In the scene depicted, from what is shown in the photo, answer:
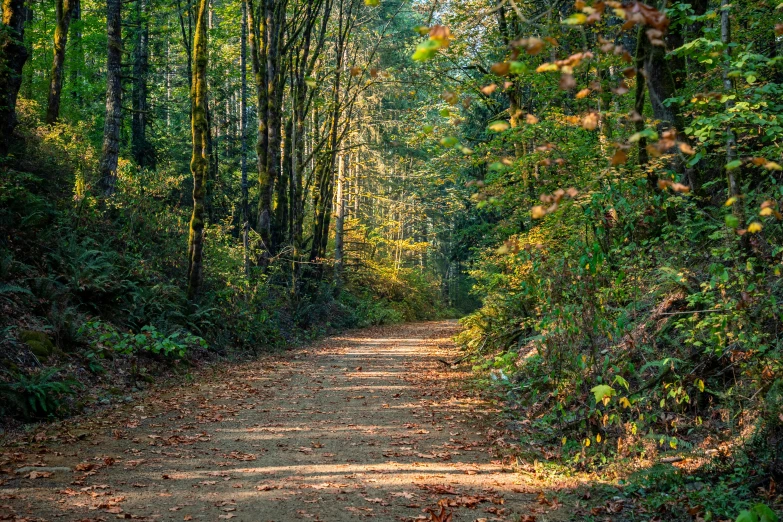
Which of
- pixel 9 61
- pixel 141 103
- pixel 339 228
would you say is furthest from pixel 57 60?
pixel 339 228

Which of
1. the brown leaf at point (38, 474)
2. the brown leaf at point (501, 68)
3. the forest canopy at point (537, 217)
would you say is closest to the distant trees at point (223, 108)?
the forest canopy at point (537, 217)

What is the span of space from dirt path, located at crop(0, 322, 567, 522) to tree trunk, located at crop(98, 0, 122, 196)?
6.94 metres

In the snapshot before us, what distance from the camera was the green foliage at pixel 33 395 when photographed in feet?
23.0

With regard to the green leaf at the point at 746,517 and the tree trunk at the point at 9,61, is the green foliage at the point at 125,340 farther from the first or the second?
the green leaf at the point at 746,517

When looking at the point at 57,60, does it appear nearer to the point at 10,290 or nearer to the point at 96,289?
the point at 96,289

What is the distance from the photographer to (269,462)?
634 cm

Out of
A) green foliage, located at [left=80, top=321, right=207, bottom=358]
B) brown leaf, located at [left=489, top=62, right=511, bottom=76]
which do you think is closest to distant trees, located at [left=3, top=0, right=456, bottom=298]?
green foliage, located at [left=80, top=321, right=207, bottom=358]

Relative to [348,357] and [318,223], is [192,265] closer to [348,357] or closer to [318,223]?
[348,357]

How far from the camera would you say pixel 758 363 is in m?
5.56

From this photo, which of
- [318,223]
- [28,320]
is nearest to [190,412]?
[28,320]

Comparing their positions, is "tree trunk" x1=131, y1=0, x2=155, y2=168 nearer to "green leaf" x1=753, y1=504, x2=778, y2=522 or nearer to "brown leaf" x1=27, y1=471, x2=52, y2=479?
"brown leaf" x1=27, y1=471, x2=52, y2=479

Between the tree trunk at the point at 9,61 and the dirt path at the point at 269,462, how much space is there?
6621 millimetres

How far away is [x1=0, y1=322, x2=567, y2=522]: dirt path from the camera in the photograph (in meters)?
4.96

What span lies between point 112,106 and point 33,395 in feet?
32.4
